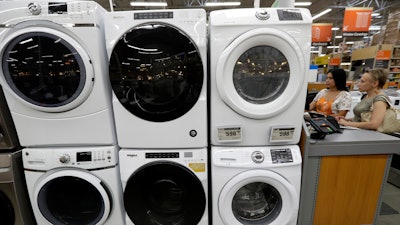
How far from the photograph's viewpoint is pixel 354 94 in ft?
14.1

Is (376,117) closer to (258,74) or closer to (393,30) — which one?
(258,74)

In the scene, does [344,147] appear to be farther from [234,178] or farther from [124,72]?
[124,72]

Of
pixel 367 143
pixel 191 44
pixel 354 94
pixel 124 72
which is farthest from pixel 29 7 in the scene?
pixel 354 94

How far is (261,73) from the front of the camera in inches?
55.7

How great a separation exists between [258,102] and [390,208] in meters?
2.15

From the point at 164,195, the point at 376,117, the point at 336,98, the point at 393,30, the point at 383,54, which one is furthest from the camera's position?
the point at 383,54

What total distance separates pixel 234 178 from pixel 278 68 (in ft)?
2.76

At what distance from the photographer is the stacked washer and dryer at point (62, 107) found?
131 cm

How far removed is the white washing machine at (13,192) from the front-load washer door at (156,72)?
3.18ft

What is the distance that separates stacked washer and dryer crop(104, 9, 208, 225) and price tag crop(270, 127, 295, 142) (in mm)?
492

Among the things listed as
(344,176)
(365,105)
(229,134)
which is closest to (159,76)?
(229,134)

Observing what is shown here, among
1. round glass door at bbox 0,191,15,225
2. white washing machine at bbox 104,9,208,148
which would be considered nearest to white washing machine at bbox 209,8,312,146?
white washing machine at bbox 104,9,208,148

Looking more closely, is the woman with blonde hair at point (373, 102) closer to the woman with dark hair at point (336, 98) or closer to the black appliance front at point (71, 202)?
the woman with dark hair at point (336, 98)

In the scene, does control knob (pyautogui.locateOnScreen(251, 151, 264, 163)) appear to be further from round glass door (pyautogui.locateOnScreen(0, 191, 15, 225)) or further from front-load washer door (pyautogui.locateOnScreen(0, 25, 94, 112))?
round glass door (pyautogui.locateOnScreen(0, 191, 15, 225))
